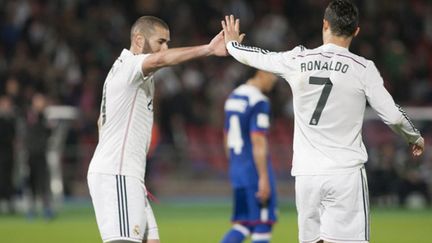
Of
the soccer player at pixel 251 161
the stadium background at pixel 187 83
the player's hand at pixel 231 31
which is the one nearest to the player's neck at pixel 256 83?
the soccer player at pixel 251 161

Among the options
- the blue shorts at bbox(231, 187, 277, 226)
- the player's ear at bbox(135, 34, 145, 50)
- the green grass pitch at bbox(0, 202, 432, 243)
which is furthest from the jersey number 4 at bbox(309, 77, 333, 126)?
the green grass pitch at bbox(0, 202, 432, 243)

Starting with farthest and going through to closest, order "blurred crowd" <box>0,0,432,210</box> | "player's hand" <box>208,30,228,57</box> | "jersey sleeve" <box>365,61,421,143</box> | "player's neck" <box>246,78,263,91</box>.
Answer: "blurred crowd" <box>0,0,432,210</box> < "player's neck" <box>246,78,263,91</box> < "player's hand" <box>208,30,228,57</box> < "jersey sleeve" <box>365,61,421,143</box>

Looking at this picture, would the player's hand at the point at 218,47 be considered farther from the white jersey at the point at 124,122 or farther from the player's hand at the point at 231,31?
the white jersey at the point at 124,122

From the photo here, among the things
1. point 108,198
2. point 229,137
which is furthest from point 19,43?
point 108,198

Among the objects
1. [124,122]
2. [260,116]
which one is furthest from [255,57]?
[260,116]

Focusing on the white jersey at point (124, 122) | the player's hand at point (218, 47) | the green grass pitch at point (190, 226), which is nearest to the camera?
the player's hand at point (218, 47)

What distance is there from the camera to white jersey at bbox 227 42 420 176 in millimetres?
6969

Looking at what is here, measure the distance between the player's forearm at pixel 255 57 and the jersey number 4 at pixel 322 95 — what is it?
0.30m

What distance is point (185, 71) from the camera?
22938mm

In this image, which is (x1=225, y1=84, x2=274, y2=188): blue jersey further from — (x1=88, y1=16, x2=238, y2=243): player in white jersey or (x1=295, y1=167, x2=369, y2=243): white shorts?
(x1=295, y1=167, x2=369, y2=243): white shorts

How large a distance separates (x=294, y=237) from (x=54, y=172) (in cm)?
654

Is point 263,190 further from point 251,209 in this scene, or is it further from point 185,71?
point 185,71

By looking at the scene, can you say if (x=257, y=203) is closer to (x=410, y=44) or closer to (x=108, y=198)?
(x=108, y=198)

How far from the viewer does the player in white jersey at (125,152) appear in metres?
7.16
